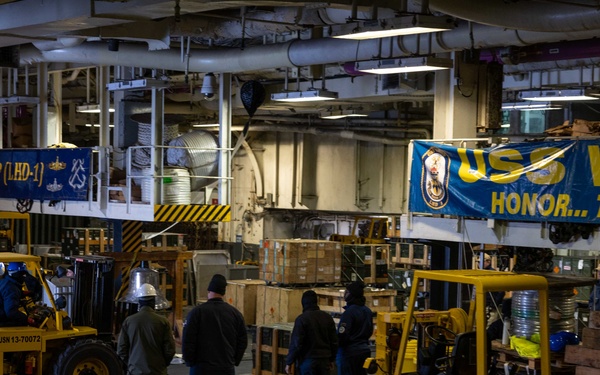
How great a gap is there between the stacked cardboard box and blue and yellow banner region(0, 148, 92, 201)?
434cm

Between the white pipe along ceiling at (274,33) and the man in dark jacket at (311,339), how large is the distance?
3655mm

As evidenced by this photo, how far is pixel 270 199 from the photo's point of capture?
106 ft

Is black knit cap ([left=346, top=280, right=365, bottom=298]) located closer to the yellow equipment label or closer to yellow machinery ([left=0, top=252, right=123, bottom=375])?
yellow machinery ([left=0, top=252, right=123, bottom=375])

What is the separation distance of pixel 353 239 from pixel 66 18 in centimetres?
1498

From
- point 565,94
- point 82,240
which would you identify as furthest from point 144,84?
point 82,240

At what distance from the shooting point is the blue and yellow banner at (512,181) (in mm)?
13023

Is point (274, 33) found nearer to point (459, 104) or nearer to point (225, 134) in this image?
point (225, 134)

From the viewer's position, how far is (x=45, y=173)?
70.3 feet

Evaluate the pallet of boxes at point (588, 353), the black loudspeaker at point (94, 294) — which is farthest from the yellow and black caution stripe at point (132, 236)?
the pallet of boxes at point (588, 353)

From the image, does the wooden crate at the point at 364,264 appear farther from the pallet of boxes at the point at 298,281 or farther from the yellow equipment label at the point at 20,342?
the yellow equipment label at the point at 20,342

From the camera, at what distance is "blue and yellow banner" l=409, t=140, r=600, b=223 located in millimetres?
13023

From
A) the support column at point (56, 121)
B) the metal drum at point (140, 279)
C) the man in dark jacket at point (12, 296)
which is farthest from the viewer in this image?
the support column at point (56, 121)

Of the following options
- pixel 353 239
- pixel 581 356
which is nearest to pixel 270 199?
pixel 353 239

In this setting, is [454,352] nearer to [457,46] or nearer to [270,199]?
[457,46]
